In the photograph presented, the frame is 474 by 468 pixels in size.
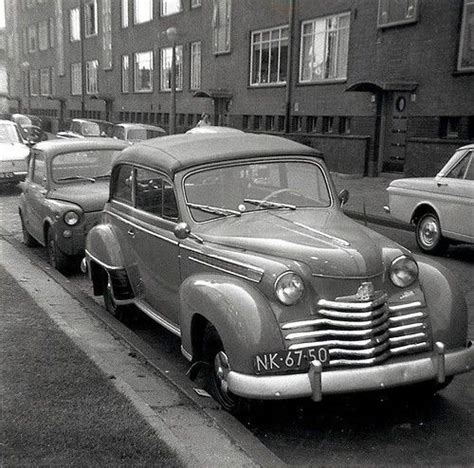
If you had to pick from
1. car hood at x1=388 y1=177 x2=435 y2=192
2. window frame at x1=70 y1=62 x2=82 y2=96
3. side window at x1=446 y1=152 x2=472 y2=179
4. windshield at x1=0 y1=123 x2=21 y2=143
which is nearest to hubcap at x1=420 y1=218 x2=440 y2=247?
car hood at x1=388 y1=177 x2=435 y2=192

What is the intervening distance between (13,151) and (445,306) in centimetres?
1375

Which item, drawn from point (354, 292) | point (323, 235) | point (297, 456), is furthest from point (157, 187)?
point (297, 456)

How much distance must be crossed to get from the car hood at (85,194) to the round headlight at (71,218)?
138 millimetres

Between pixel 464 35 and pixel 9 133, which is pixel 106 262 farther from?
pixel 464 35

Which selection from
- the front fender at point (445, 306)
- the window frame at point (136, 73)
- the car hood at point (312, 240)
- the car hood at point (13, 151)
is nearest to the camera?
the car hood at point (312, 240)

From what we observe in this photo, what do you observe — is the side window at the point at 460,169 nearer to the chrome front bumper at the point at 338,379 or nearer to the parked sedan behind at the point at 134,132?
the chrome front bumper at the point at 338,379

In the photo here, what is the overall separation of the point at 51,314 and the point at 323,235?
2.99 metres

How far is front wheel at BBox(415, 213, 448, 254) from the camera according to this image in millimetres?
9172

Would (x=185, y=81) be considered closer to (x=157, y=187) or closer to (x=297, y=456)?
(x=157, y=187)

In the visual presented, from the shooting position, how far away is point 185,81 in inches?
1223

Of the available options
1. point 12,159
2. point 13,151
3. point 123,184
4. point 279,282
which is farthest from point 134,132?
point 279,282

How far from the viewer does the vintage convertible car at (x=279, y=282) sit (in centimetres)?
369

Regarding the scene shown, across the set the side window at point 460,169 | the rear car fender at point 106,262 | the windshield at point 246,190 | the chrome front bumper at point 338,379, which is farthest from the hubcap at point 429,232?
the chrome front bumper at point 338,379

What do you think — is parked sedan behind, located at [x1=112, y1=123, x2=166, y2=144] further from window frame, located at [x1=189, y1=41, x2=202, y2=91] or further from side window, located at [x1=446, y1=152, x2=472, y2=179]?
side window, located at [x1=446, y1=152, x2=472, y2=179]
